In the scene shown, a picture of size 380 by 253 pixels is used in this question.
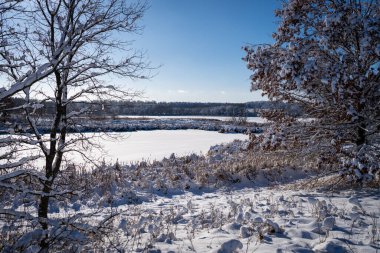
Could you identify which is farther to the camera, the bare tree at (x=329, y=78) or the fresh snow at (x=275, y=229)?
the bare tree at (x=329, y=78)

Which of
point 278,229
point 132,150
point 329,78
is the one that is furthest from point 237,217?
point 132,150

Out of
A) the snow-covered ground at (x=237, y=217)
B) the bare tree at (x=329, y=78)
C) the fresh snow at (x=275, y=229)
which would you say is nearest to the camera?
the fresh snow at (x=275, y=229)

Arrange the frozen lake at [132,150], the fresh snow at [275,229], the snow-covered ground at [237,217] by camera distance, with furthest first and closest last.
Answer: the frozen lake at [132,150] < the snow-covered ground at [237,217] < the fresh snow at [275,229]

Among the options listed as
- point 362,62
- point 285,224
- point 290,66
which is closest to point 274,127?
point 290,66

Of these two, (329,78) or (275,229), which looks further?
(329,78)

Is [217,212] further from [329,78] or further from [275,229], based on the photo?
[329,78]

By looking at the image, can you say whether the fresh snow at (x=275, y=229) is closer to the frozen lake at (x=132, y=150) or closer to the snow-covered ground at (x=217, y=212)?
the snow-covered ground at (x=217, y=212)

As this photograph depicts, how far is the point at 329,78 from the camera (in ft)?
18.9

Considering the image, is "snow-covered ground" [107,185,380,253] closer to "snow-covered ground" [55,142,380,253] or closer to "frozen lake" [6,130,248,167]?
"snow-covered ground" [55,142,380,253]

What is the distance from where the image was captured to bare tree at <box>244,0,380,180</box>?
564 cm

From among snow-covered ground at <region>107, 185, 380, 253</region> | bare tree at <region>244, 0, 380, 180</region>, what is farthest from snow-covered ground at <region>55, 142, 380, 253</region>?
bare tree at <region>244, 0, 380, 180</region>

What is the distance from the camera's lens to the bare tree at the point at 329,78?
564 centimetres

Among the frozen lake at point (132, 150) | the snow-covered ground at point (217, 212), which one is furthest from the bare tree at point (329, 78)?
the frozen lake at point (132, 150)

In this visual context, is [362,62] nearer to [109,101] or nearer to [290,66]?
[290,66]
